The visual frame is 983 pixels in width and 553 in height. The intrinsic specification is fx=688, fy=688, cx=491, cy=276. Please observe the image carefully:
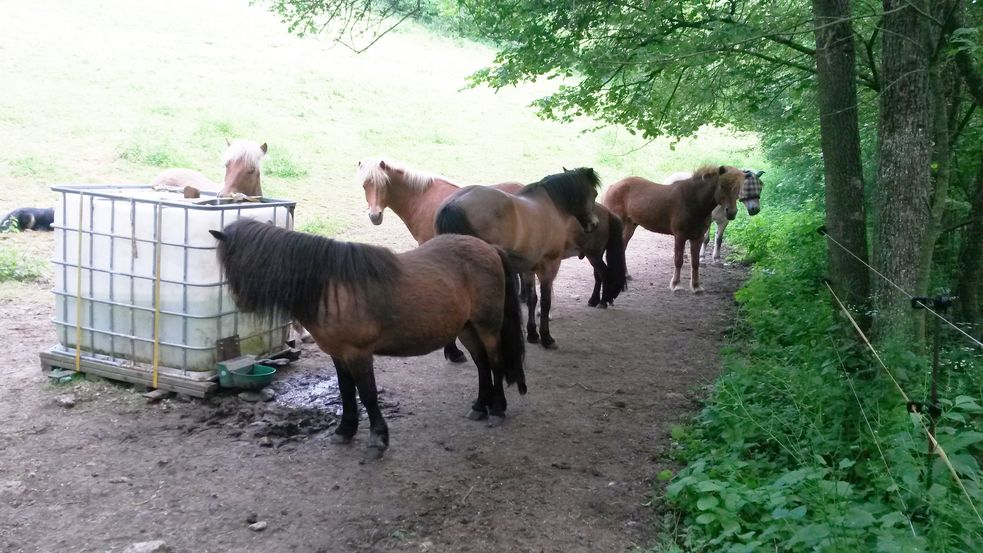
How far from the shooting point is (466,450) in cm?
464

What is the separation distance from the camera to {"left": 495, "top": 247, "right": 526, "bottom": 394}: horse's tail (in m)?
5.16

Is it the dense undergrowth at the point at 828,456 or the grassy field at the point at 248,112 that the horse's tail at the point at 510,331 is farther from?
the grassy field at the point at 248,112

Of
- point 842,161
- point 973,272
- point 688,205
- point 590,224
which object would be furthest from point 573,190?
point 973,272

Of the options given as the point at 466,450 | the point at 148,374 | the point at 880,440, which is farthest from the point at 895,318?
the point at 148,374

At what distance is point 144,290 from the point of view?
5.30m

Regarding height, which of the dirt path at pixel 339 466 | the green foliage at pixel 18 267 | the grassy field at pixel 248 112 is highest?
the grassy field at pixel 248 112

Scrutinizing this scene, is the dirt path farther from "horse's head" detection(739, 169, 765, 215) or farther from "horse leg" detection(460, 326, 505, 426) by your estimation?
"horse's head" detection(739, 169, 765, 215)

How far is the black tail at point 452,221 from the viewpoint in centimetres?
604

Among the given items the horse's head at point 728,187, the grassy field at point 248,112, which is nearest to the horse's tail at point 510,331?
the horse's head at point 728,187

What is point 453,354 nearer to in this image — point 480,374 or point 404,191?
point 480,374

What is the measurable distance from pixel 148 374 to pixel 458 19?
4993 mm

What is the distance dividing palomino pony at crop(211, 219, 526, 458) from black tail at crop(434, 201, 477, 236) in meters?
1.10

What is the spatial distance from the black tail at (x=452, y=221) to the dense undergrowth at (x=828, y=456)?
2499 mm

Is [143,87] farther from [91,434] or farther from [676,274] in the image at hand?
[91,434]
